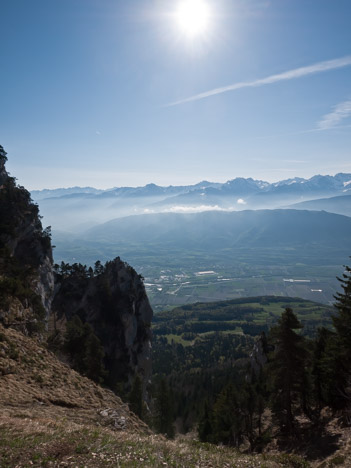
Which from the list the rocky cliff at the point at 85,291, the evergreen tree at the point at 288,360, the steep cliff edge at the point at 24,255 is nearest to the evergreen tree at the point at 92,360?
the steep cliff edge at the point at 24,255

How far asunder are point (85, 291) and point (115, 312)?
1221 cm

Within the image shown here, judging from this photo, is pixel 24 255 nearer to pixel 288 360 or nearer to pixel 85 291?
pixel 85 291

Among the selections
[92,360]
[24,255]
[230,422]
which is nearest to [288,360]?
[230,422]

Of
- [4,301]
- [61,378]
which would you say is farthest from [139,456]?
[4,301]

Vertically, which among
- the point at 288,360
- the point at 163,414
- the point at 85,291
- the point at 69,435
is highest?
the point at 69,435

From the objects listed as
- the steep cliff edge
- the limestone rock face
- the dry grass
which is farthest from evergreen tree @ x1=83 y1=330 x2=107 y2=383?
the limestone rock face

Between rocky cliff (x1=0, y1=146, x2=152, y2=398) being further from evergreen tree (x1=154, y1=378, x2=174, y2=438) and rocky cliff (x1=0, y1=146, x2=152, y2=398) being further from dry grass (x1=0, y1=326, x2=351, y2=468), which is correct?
dry grass (x1=0, y1=326, x2=351, y2=468)

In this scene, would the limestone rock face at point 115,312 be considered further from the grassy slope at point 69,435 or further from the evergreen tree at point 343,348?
the evergreen tree at point 343,348

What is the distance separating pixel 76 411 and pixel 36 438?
32.4 feet

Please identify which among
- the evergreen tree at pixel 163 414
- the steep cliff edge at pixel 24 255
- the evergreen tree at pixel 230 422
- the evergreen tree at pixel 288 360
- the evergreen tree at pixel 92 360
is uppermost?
the steep cliff edge at pixel 24 255

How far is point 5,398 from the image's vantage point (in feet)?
72.5

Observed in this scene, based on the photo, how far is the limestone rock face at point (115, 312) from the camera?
76.6 meters

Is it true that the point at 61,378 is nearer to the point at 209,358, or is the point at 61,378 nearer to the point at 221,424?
the point at 221,424

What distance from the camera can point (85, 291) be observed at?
288 ft
